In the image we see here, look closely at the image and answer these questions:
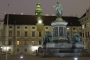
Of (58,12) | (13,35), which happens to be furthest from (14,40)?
(58,12)

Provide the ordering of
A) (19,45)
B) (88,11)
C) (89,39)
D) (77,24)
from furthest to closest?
(77,24), (19,45), (88,11), (89,39)

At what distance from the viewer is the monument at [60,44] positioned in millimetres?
44425

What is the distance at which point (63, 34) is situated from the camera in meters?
50.1

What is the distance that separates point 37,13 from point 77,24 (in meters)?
18.3

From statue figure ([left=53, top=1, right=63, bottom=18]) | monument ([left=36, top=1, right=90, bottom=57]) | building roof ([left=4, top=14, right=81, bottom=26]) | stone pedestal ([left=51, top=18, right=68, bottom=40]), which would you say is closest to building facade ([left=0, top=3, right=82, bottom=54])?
building roof ([left=4, top=14, right=81, bottom=26])

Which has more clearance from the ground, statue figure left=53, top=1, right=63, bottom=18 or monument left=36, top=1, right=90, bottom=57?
statue figure left=53, top=1, right=63, bottom=18

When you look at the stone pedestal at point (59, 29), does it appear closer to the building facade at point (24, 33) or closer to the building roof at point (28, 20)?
the building facade at point (24, 33)

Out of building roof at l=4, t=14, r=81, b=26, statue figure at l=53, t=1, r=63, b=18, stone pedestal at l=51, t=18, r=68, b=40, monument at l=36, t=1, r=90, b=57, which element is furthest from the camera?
building roof at l=4, t=14, r=81, b=26

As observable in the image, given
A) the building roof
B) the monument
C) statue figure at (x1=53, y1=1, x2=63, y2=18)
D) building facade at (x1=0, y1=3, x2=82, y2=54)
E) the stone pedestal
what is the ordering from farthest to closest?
the building roof → building facade at (x1=0, y1=3, x2=82, y2=54) → statue figure at (x1=53, y1=1, x2=63, y2=18) → the stone pedestal → the monument

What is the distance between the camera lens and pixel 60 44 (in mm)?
47438

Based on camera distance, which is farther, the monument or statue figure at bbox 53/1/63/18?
statue figure at bbox 53/1/63/18

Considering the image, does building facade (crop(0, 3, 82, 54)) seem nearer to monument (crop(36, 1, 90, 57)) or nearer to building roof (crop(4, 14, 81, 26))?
building roof (crop(4, 14, 81, 26))

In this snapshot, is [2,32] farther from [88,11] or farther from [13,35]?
[88,11]

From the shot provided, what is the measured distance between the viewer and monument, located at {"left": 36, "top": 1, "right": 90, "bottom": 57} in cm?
4442
